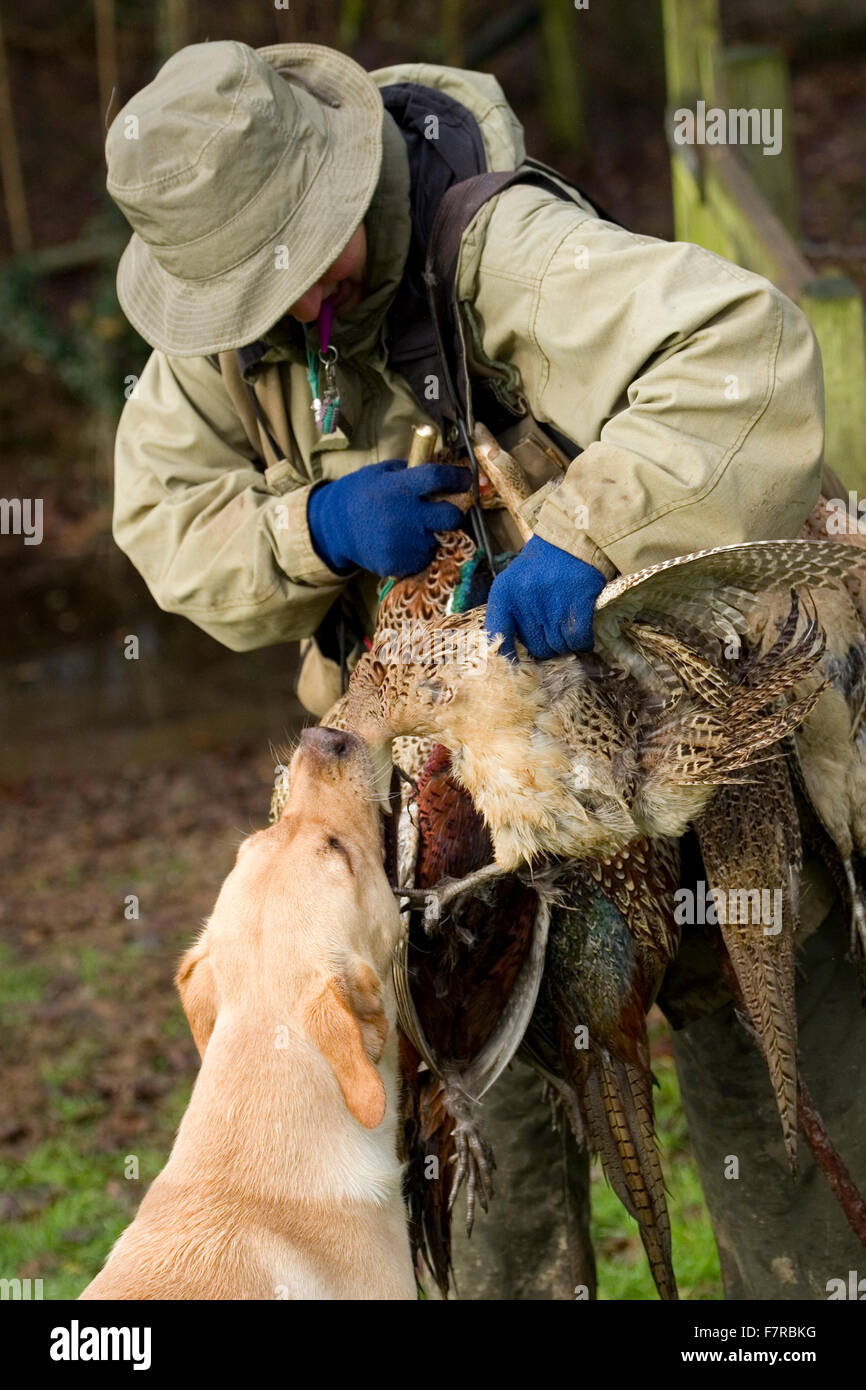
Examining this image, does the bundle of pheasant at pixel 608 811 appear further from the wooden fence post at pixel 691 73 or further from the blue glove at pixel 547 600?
the wooden fence post at pixel 691 73

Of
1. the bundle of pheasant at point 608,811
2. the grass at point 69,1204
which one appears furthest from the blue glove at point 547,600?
the grass at point 69,1204

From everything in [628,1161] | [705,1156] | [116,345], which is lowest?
[705,1156]

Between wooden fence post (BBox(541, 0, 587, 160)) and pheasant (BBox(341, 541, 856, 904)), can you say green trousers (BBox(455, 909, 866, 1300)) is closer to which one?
pheasant (BBox(341, 541, 856, 904))

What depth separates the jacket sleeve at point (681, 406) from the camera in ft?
9.36

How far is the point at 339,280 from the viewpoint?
3.38m

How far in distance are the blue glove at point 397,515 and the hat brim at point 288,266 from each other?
43cm

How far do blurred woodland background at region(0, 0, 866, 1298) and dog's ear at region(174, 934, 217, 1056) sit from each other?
236 centimetres

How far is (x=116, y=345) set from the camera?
13383 millimetres

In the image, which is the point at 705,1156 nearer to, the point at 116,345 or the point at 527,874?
the point at 527,874

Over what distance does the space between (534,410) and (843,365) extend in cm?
231

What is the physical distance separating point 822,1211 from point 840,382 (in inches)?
114

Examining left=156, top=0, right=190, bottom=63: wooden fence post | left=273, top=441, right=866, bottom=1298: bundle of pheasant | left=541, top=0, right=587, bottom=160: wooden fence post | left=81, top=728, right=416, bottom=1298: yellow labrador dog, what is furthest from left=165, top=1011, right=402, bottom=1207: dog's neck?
left=541, top=0, right=587, bottom=160: wooden fence post

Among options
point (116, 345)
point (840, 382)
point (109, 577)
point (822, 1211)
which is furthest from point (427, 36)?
point (822, 1211)
